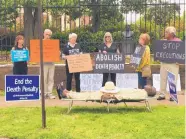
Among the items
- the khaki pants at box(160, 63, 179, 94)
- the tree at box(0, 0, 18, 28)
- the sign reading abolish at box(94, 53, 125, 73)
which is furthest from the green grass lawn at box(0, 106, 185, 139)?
the tree at box(0, 0, 18, 28)

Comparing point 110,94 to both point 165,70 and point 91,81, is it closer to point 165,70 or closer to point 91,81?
point 165,70

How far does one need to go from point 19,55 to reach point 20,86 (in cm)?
279

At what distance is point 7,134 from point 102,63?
4.02 meters

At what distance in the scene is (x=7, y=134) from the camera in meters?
7.69

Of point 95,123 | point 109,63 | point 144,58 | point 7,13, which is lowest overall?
point 95,123

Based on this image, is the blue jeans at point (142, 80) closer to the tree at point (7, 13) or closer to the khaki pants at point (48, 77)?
the khaki pants at point (48, 77)

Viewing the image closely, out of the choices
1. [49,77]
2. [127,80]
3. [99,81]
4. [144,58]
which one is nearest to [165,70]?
[144,58]

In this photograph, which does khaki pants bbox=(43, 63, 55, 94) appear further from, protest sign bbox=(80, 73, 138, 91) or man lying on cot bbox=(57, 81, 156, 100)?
man lying on cot bbox=(57, 81, 156, 100)

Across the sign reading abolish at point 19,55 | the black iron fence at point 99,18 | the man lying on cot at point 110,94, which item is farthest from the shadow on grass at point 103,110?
the black iron fence at point 99,18

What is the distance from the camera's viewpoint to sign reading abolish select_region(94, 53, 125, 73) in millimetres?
11109

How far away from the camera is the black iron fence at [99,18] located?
13133mm

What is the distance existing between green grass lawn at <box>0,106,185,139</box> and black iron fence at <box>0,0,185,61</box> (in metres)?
3.88

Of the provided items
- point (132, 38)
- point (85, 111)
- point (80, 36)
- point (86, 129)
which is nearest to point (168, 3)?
point (132, 38)

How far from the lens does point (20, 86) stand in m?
8.30
